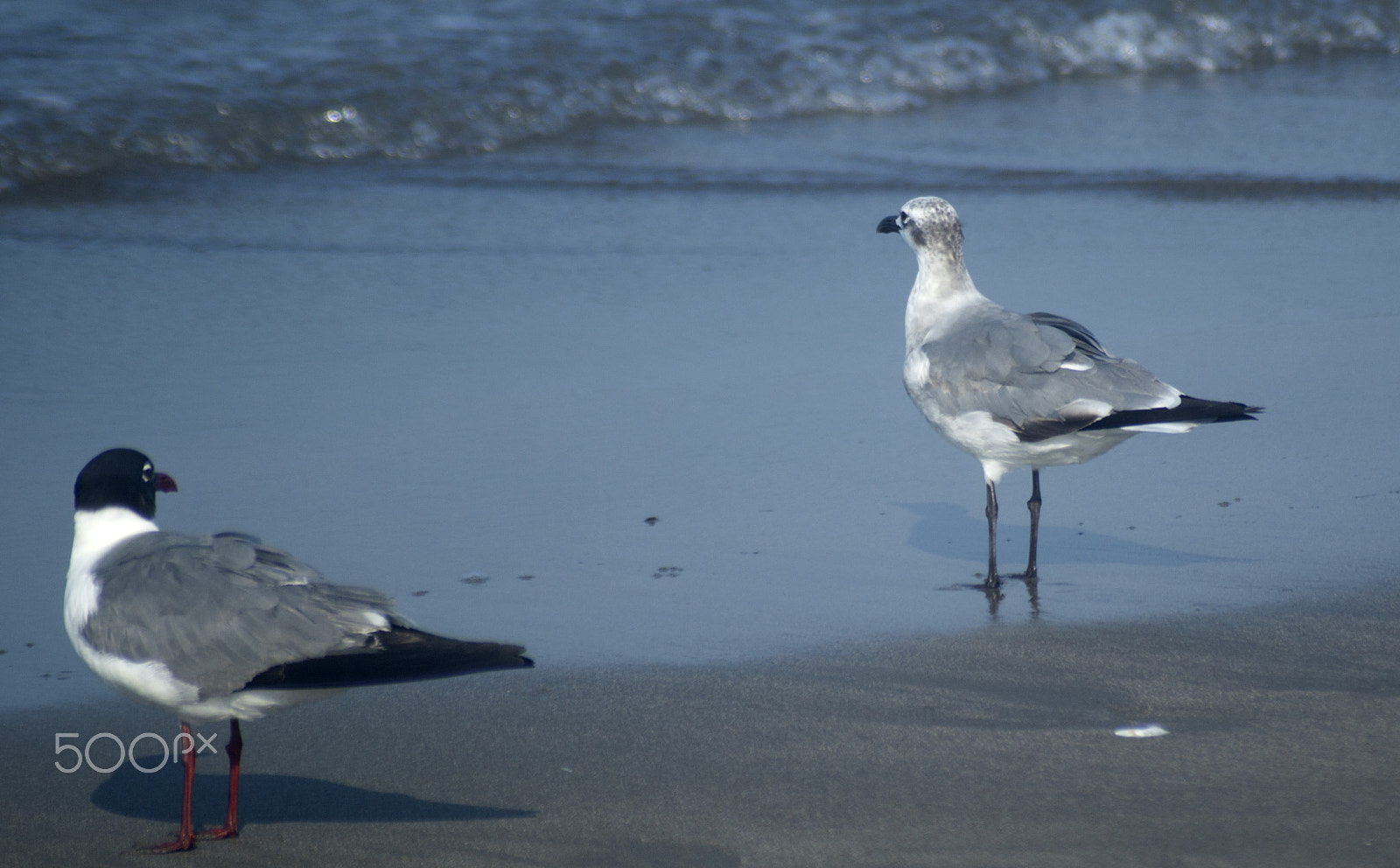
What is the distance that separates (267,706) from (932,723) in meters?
1.53

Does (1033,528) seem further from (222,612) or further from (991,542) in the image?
(222,612)

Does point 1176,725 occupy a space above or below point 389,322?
below

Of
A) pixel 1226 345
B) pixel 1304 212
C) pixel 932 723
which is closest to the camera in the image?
pixel 932 723

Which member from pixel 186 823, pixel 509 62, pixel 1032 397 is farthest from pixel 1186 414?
pixel 509 62

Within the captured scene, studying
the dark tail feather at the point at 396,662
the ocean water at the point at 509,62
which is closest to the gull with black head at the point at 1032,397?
the dark tail feather at the point at 396,662

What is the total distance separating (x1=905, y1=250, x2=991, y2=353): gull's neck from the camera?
206 inches

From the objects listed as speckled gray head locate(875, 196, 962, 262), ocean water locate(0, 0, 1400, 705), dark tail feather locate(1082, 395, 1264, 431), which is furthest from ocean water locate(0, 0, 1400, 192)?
dark tail feather locate(1082, 395, 1264, 431)

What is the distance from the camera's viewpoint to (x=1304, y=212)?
28.5 feet

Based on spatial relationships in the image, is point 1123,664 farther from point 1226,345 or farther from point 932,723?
point 1226,345

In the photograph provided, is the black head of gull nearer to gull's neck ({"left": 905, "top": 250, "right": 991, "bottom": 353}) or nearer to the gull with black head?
the gull with black head

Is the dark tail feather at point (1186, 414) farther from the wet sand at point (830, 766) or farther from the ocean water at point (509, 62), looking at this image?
the ocean water at point (509, 62)

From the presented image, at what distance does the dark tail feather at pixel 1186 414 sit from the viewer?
411 centimetres

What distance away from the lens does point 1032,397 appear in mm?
4441

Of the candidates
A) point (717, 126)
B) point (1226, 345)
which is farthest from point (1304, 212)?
point (717, 126)
